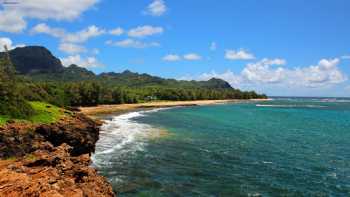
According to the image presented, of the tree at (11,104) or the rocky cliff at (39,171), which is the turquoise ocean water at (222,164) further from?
the tree at (11,104)

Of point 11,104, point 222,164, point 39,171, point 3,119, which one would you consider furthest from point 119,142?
point 39,171

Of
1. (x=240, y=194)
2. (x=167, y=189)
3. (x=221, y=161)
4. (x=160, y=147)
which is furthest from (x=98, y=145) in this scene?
(x=240, y=194)

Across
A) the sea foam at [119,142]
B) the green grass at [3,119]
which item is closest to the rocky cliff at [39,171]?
the green grass at [3,119]

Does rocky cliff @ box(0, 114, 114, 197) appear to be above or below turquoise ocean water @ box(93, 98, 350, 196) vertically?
above

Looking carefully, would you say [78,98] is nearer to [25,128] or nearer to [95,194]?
[25,128]

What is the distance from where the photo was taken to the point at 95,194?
25219 mm

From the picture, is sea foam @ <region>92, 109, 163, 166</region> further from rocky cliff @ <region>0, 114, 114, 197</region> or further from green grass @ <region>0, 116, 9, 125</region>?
green grass @ <region>0, 116, 9, 125</region>

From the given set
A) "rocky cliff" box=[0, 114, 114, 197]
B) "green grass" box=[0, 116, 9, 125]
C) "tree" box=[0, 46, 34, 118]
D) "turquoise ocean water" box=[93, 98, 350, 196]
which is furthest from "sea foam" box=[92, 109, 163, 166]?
"green grass" box=[0, 116, 9, 125]

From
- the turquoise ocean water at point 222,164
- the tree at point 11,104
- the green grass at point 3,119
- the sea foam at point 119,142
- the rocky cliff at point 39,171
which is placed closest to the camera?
the rocky cliff at point 39,171

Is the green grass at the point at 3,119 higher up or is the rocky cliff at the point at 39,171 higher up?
the green grass at the point at 3,119

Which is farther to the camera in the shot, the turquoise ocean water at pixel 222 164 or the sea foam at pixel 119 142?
the sea foam at pixel 119 142

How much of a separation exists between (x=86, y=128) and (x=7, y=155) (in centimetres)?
2199

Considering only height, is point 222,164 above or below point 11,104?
below

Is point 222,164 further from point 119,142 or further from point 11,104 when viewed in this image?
point 11,104
